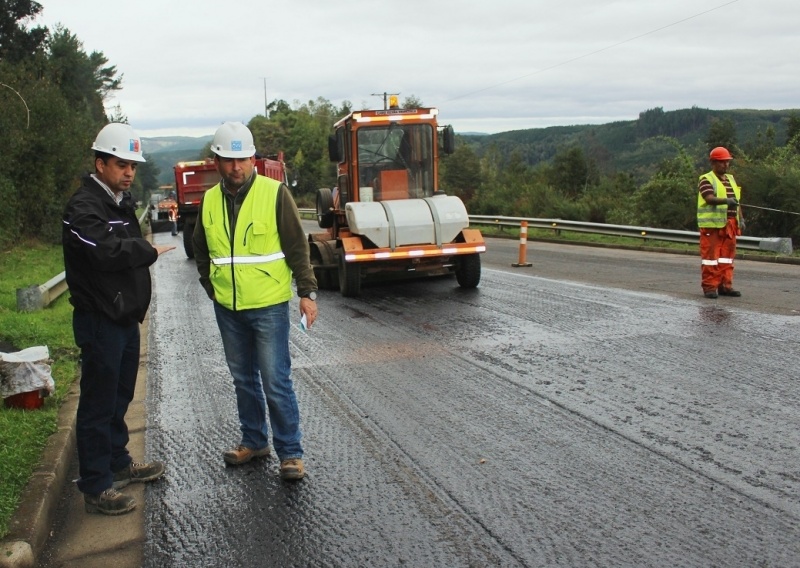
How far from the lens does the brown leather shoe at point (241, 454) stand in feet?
17.2

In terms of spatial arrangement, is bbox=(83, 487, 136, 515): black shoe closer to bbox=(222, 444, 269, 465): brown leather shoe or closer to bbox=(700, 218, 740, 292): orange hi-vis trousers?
bbox=(222, 444, 269, 465): brown leather shoe

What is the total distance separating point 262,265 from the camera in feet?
16.4

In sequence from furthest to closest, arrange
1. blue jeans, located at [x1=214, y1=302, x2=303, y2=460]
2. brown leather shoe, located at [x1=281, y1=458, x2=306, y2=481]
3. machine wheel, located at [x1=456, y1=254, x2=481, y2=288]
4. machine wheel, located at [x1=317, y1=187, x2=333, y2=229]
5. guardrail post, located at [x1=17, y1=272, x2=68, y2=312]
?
machine wheel, located at [x1=317, y1=187, x2=333, y2=229] < machine wheel, located at [x1=456, y1=254, x2=481, y2=288] < guardrail post, located at [x1=17, y1=272, x2=68, y2=312] < blue jeans, located at [x1=214, y1=302, x2=303, y2=460] < brown leather shoe, located at [x1=281, y1=458, x2=306, y2=481]

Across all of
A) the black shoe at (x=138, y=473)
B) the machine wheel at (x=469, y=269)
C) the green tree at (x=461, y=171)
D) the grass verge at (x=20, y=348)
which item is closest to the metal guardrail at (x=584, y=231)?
the grass verge at (x=20, y=348)

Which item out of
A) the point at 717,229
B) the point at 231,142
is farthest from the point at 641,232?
the point at 231,142

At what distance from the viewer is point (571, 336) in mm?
8953

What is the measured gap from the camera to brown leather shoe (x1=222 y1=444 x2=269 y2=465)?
5238 mm

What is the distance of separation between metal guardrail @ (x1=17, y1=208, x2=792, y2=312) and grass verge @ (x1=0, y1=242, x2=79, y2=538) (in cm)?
19

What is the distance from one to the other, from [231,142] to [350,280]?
8.03 metres

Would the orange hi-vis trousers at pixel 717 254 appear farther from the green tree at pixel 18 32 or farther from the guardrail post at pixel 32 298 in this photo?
the green tree at pixel 18 32

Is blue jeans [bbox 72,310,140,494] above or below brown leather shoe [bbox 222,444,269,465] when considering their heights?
above

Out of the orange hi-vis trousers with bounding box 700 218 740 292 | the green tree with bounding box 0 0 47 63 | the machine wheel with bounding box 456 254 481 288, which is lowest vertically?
the machine wheel with bounding box 456 254 481 288

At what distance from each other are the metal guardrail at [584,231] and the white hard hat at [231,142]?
8.01 metres

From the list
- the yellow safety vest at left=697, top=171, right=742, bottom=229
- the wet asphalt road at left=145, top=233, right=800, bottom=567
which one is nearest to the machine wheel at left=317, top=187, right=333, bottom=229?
the wet asphalt road at left=145, top=233, right=800, bottom=567
